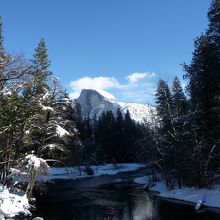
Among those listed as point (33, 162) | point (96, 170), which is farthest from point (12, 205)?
point (96, 170)

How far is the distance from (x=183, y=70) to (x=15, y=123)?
26.2m

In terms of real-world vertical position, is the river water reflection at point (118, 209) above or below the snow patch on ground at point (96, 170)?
below

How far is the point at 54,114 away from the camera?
33.7m

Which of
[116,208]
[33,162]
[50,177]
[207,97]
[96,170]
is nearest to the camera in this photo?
[33,162]

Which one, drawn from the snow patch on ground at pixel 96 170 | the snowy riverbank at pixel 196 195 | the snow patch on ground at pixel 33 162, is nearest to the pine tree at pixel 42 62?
the snow patch on ground at pixel 33 162

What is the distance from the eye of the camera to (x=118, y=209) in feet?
112

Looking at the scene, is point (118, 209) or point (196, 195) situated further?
point (196, 195)

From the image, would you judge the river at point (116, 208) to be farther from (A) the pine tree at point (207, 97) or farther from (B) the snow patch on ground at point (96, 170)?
(B) the snow patch on ground at point (96, 170)

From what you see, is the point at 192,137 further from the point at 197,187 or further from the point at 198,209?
the point at 198,209

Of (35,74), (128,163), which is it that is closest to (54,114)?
(35,74)

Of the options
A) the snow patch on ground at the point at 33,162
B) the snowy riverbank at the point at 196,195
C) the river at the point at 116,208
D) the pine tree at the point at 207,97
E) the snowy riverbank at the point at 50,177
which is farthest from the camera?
the pine tree at the point at 207,97

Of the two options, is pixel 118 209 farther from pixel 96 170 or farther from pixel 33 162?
pixel 96 170

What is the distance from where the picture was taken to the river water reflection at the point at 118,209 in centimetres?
2909

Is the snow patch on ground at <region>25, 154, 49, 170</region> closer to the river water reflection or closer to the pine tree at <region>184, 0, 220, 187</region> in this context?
the river water reflection
